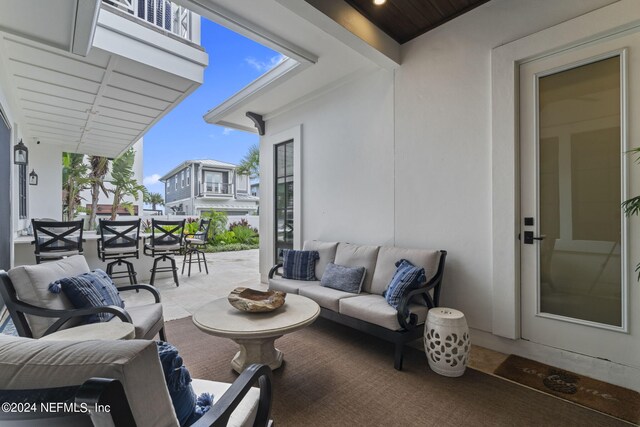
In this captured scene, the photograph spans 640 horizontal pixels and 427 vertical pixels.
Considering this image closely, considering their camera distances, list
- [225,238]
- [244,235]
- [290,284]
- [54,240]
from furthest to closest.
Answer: [244,235] → [225,238] → [54,240] → [290,284]

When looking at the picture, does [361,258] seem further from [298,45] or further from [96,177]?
[96,177]

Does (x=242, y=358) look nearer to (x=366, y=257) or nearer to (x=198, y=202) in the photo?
(x=366, y=257)

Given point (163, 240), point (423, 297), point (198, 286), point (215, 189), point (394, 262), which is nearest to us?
point (423, 297)

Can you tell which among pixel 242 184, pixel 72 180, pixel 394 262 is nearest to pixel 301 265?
pixel 394 262

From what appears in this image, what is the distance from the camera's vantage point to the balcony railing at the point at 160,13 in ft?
11.5

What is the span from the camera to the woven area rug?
192cm

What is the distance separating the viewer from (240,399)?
1.13 metres

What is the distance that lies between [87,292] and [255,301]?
1192 millimetres

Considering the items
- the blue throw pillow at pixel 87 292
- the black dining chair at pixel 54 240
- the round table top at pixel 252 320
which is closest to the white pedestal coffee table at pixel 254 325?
the round table top at pixel 252 320

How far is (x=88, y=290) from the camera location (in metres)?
2.16

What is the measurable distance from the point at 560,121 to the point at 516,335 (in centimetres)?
194

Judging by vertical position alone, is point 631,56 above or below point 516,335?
above

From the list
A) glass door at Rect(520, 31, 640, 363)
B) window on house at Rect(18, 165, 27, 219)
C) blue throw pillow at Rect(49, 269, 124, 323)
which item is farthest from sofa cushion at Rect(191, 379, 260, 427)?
window on house at Rect(18, 165, 27, 219)

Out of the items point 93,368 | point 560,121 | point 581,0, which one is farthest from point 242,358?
point 581,0
